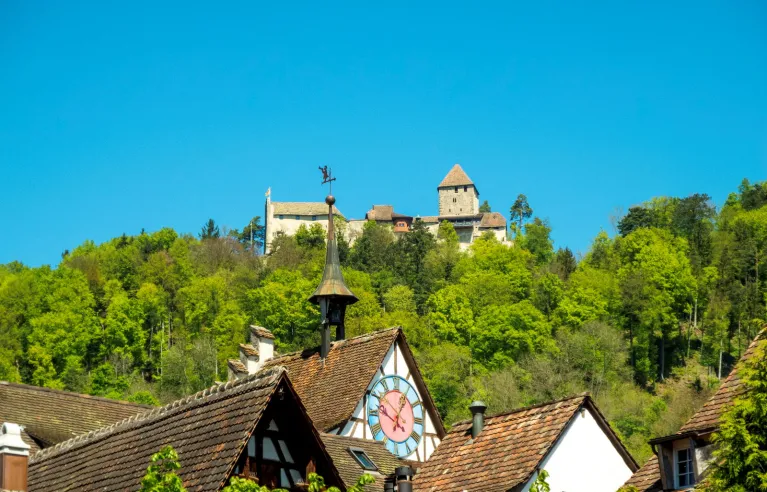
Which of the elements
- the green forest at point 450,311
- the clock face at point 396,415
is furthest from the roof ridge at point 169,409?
the green forest at point 450,311

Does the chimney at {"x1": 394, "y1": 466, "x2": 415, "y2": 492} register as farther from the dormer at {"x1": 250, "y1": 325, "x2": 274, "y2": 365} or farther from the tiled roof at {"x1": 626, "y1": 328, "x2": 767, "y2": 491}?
the dormer at {"x1": 250, "y1": 325, "x2": 274, "y2": 365}

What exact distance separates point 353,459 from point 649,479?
255 inches

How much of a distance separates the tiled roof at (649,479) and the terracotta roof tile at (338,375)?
1019 cm

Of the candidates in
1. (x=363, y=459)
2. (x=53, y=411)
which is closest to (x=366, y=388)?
(x=363, y=459)

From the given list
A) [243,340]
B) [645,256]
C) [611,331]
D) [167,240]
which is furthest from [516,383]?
[167,240]

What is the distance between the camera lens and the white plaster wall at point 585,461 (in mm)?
23281

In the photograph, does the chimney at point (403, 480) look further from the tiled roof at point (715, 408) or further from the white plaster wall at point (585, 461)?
the white plaster wall at point (585, 461)

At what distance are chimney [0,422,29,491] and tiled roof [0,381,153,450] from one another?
36.8 feet

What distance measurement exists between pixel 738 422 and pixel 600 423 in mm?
6781

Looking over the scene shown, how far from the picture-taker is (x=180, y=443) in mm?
16266

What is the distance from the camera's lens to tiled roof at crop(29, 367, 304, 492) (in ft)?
50.6

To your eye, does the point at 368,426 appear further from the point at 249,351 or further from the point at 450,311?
the point at 450,311

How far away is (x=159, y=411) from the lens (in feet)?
58.5

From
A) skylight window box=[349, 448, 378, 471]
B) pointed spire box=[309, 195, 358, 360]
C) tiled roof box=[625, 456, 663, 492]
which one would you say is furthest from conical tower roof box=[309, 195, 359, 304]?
tiled roof box=[625, 456, 663, 492]
